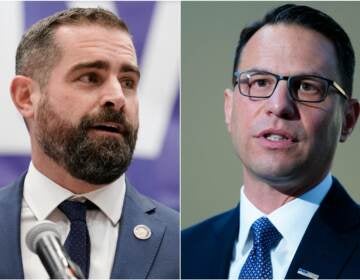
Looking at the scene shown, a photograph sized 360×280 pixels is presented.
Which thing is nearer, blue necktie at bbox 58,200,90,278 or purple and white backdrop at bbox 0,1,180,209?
blue necktie at bbox 58,200,90,278

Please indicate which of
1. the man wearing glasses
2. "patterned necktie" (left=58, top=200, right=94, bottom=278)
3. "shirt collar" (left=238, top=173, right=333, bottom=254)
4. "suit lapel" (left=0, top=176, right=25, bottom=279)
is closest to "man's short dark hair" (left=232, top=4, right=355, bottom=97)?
the man wearing glasses

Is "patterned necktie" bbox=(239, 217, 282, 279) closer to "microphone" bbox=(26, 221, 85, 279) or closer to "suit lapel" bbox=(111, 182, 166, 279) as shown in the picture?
"suit lapel" bbox=(111, 182, 166, 279)

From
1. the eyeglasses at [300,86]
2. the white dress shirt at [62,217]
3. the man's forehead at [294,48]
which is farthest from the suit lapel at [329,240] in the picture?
the white dress shirt at [62,217]

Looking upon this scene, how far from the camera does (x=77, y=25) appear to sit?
2.02 metres

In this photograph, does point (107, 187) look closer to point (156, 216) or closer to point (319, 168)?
point (156, 216)

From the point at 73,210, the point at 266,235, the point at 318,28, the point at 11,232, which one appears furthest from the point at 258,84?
the point at 11,232

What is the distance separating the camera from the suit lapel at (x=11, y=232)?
1.93 metres

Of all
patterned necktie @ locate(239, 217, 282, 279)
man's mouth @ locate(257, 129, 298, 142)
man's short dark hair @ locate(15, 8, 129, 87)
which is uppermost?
man's short dark hair @ locate(15, 8, 129, 87)

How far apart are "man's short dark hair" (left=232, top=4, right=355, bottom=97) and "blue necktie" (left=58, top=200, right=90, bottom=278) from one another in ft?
2.23

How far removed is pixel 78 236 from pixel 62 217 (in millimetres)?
83

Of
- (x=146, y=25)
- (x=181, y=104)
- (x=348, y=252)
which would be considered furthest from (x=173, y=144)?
(x=348, y=252)

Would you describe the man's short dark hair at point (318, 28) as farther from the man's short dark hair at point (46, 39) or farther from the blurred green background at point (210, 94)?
the man's short dark hair at point (46, 39)

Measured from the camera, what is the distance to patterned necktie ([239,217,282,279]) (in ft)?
6.64

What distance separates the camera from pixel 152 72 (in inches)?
85.2
